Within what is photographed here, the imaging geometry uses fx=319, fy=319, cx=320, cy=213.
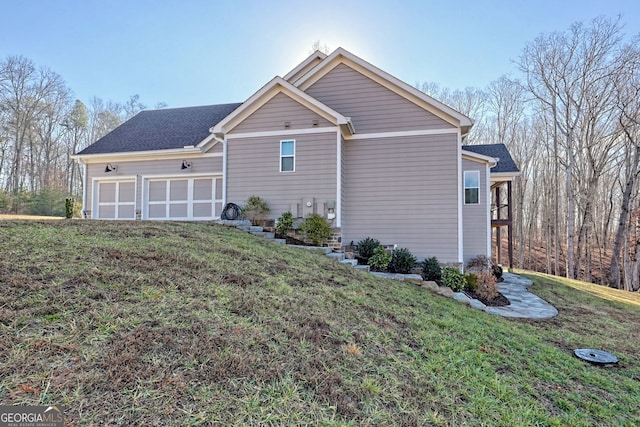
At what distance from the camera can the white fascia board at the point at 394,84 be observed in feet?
31.7

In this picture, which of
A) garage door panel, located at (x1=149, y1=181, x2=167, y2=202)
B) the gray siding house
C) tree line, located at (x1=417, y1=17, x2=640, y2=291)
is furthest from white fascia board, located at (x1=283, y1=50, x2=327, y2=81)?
tree line, located at (x1=417, y1=17, x2=640, y2=291)

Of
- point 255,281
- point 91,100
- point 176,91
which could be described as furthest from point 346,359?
point 91,100

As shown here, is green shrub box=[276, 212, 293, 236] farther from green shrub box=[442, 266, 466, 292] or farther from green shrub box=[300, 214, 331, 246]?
green shrub box=[442, 266, 466, 292]

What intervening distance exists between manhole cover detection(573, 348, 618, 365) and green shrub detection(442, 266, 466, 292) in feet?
11.1

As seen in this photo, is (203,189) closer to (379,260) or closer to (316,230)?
(316,230)

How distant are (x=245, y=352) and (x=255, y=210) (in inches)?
292

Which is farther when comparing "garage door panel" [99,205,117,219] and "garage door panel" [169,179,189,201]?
"garage door panel" [99,205,117,219]

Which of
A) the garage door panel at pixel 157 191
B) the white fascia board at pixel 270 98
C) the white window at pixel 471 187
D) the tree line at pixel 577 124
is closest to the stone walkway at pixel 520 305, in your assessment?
the white window at pixel 471 187

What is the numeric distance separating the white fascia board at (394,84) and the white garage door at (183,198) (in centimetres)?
546

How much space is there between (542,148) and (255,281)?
26.7m

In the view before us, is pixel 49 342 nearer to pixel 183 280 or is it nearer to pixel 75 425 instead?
pixel 75 425

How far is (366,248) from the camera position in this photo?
9562 millimetres
